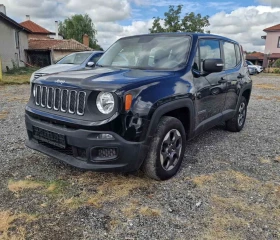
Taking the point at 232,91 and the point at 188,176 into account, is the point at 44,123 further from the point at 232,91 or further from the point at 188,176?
the point at 232,91

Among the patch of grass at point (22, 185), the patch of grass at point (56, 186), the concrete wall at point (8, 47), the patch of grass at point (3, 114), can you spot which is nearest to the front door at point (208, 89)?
the patch of grass at point (56, 186)

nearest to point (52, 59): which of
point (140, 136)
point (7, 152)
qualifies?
point (7, 152)

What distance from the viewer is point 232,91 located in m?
4.61

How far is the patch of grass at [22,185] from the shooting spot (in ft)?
9.74

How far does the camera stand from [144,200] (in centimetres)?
280

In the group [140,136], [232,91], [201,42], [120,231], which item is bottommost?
[120,231]

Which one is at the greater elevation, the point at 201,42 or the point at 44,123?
the point at 201,42

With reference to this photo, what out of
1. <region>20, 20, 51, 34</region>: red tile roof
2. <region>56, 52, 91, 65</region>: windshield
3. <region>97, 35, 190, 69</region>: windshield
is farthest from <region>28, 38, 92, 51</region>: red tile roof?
<region>97, 35, 190, 69</region>: windshield

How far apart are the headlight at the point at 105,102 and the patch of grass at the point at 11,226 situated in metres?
1.21

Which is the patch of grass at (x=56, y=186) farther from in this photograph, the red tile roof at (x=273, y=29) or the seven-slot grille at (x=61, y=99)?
the red tile roof at (x=273, y=29)

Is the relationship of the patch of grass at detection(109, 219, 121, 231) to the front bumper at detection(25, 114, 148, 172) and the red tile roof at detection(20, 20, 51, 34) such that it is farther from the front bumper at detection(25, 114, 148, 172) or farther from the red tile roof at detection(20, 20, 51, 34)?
the red tile roof at detection(20, 20, 51, 34)

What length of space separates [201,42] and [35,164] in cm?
291

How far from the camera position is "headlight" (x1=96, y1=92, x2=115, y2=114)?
2605mm

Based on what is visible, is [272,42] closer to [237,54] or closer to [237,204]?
[237,54]
